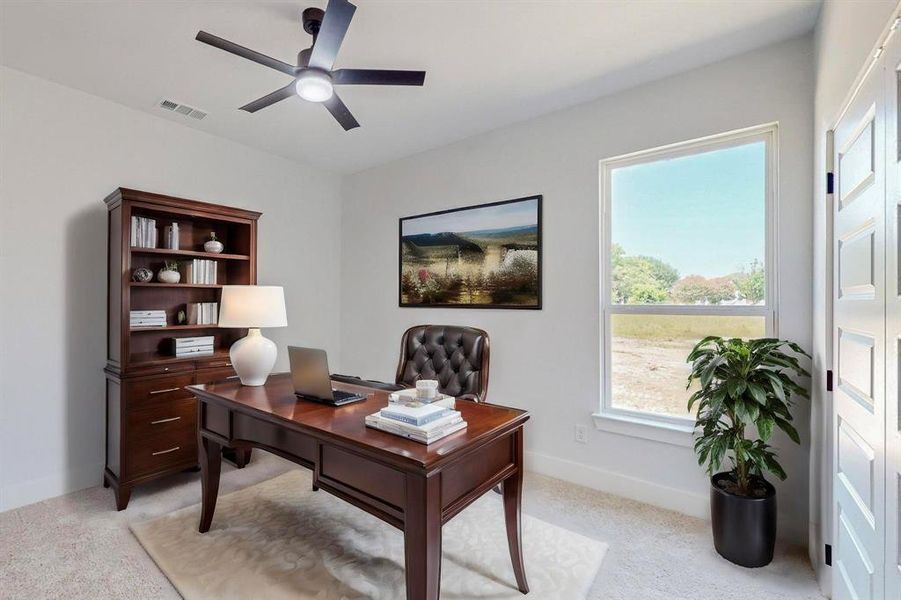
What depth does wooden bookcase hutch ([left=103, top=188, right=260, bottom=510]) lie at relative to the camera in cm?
261

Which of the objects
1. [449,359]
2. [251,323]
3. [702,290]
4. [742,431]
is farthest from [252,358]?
[702,290]

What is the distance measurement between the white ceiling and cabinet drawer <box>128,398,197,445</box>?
6.88 feet

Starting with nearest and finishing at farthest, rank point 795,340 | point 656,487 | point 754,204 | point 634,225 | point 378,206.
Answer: point 795,340, point 754,204, point 656,487, point 634,225, point 378,206

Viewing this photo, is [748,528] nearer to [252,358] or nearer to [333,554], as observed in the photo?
[333,554]

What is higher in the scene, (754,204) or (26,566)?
(754,204)

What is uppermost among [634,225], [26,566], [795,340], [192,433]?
[634,225]

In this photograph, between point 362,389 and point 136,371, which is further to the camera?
point 136,371

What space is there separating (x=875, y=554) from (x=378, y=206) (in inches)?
155

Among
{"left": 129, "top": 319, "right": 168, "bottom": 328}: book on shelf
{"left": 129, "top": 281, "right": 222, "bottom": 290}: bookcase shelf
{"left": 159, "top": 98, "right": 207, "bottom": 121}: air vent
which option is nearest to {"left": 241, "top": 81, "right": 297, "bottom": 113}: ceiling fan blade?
{"left": 159, "top": 98, "right": 207, "bottom": 121}: air vent

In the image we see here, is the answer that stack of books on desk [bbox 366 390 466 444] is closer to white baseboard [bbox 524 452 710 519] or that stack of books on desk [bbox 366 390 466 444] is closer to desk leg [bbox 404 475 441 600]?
desk leg [bbox 404 475 441 600]

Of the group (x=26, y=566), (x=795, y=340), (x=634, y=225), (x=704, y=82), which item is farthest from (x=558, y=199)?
(x=26, y=566)

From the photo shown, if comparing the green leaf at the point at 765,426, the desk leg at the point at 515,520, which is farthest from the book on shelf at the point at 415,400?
the green leaf at the point at 765,426

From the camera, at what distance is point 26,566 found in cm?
196

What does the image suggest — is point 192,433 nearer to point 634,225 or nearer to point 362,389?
point 362,389
